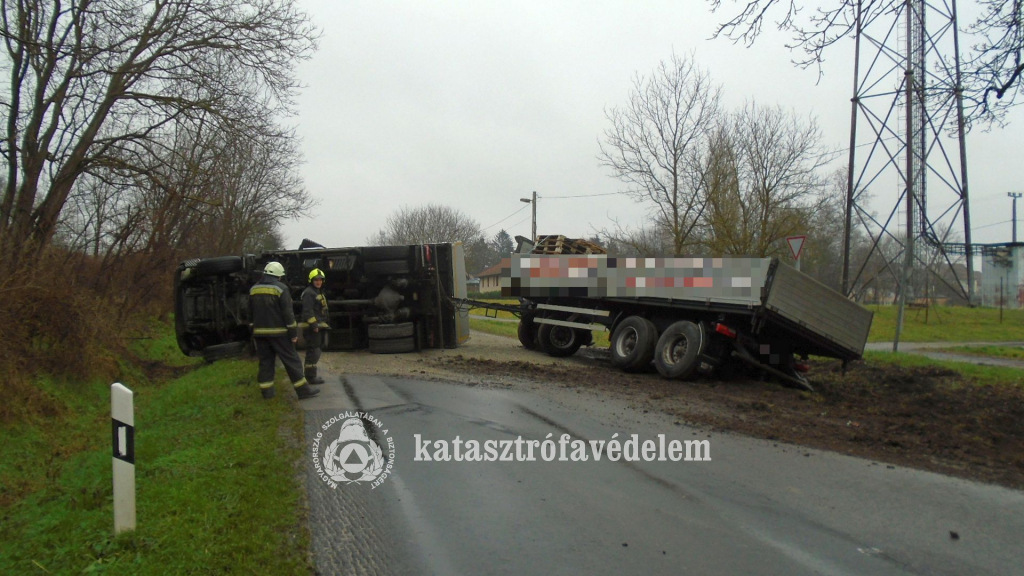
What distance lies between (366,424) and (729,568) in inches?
165

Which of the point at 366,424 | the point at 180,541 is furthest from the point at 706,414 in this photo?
the point at 180,541

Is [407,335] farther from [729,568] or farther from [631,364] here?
[729,568]

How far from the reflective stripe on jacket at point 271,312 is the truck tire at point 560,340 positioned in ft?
23.0

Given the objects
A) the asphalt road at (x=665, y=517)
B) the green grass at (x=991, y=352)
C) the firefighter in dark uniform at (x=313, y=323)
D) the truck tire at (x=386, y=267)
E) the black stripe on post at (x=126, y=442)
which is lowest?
the green grass at (x=991, y=352)

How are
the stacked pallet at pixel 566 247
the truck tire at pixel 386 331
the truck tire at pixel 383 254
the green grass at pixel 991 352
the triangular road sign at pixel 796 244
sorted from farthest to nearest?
the green grass at pixel 991 352, the stacked pallet at pixel 566 247, the truck tire at pixel 383 254, the truck tire at pixel 386 331, the triangular road sign at pixel 796 244

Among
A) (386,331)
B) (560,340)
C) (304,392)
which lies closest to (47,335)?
(304,392)

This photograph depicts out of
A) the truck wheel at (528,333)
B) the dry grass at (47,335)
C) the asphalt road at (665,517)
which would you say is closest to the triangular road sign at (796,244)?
the truck wheel at (528,333)

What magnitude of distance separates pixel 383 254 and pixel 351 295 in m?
1.07

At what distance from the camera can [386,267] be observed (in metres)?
13.5

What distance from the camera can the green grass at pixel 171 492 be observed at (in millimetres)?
3826

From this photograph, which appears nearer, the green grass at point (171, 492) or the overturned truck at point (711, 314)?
the green grass at point (171, 492)

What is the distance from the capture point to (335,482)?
527cm

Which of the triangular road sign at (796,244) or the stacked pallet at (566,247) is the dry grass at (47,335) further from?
the triangular road sign at (796,244)

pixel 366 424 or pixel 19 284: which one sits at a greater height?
pixel 19 284
